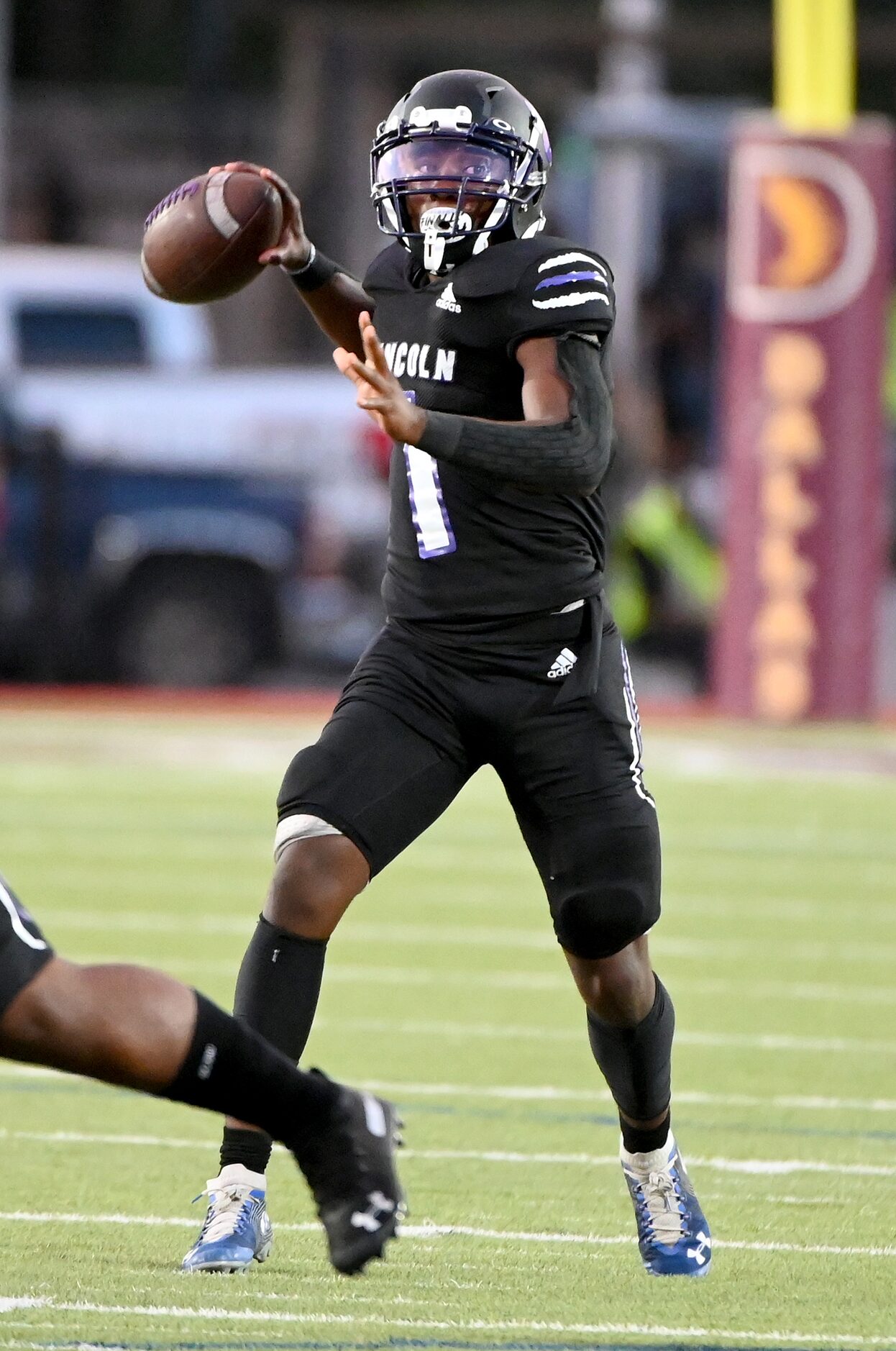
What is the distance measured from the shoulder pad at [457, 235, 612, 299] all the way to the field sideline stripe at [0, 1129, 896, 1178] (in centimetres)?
176

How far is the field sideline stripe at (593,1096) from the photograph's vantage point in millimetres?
5699

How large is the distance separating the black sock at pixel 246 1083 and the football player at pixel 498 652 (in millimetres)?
587

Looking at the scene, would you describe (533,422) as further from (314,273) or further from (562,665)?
(314,273)

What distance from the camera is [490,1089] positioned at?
5.85 metres

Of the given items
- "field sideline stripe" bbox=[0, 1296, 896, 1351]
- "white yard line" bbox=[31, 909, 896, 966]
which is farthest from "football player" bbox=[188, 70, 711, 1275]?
"white yard line" bbox=[31, 909, 896, 966]

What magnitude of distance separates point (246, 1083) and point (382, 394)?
104 cm

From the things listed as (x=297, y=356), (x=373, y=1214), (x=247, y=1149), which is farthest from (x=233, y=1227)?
(x=297, y=356)

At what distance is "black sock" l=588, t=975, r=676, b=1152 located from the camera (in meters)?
4.28

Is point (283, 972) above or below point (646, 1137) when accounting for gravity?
above

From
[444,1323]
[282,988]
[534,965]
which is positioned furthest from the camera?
[534,965]

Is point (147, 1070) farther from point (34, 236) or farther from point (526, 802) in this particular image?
point (34, 236)

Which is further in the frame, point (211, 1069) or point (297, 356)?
point (297, 356)

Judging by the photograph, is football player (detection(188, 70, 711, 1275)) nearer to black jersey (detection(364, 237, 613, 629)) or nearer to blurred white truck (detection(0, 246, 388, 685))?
black jersey (detection(364, 237, 613, 629))

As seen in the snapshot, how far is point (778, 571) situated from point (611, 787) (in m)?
9.43
